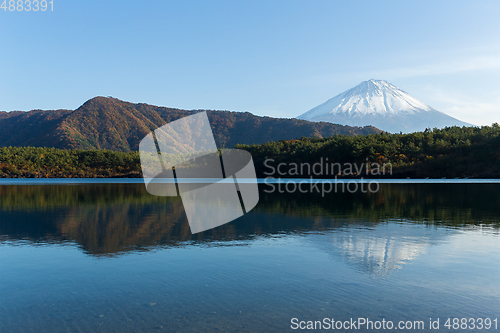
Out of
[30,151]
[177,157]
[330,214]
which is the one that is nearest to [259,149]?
[177,157]

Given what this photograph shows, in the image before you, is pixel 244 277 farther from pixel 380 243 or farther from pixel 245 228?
pixel 245 228

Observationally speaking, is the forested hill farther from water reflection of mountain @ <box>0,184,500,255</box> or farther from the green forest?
water reflection of mountain @ <box>0,184,500,255</box>

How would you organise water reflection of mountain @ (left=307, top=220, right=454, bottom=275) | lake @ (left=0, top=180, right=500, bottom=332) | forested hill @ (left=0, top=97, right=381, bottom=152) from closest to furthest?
lake @ (left=0, top=180, right=500, bottom=332) → water reflection of mountain @ (left=307, top=220, right=454, bottom=275) → forested hill @ (left=0, top=97, right=381, bottom=152)

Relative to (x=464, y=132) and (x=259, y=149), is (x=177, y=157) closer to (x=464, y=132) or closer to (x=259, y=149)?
(x=259, y=149)

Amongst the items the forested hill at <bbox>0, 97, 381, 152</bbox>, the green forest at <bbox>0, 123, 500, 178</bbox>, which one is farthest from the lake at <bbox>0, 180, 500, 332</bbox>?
the forested hill at <bbox>0, 97, 381, 152</bbox>

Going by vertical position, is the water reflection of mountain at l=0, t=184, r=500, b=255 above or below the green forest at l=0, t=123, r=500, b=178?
below

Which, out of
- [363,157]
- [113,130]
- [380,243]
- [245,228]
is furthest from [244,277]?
[113,130]
